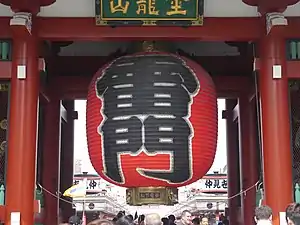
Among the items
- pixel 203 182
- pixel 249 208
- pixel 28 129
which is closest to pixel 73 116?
pixel 249 208

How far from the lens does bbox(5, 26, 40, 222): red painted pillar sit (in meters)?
6.50

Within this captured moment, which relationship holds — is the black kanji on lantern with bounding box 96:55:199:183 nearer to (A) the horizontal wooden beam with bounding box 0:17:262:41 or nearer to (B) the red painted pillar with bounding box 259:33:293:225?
(A) the horizontal wooden beam with bounding box 0:17:262:41

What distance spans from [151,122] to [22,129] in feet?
4.80

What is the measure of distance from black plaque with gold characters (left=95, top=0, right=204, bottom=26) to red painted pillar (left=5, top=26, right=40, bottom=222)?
939mm

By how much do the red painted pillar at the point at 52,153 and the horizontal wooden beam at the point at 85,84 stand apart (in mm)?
237

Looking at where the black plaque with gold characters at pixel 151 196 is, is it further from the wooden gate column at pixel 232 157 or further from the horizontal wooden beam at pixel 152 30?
the wooden gate column at pixel 232 157

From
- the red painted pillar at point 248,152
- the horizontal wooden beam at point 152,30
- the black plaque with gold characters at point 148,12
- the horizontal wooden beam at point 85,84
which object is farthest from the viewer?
the horizontal wooden beam at point 85,84

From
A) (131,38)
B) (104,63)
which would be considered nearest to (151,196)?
(131,38)

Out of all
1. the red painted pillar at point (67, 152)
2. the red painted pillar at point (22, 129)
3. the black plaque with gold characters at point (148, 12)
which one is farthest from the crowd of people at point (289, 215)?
the red painted pillar at point (67, 152)

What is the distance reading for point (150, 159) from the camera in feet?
21.1

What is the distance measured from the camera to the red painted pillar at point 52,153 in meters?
9.30

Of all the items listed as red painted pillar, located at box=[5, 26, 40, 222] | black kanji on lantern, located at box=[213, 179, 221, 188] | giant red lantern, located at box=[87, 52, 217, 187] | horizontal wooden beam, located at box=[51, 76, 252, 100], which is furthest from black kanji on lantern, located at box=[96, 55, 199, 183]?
black kanji on lantern, located at box=[213, 179, 221, 188]

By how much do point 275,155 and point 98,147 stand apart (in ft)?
6.52

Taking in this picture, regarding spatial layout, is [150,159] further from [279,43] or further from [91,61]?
[91,61]
